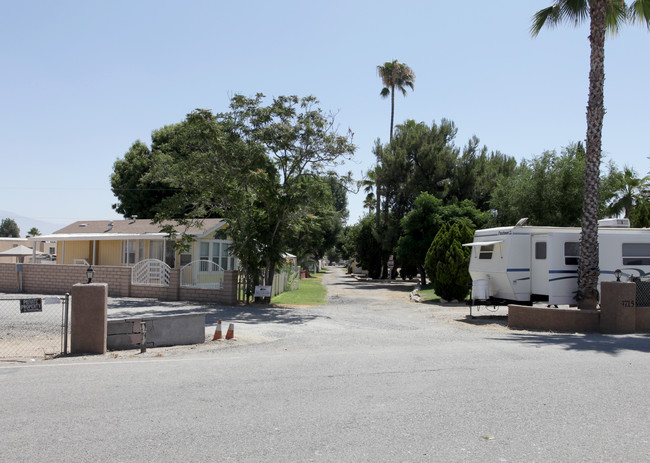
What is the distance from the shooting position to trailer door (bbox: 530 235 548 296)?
16.5 meters

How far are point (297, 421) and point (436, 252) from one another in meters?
19.7

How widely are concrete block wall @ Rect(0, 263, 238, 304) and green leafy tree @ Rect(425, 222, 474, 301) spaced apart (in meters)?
9.28

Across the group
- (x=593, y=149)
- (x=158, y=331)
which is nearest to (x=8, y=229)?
(x=158, y=331)

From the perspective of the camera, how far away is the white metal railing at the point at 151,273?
67.9ft

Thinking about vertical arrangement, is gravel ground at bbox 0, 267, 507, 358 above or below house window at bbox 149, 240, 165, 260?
below

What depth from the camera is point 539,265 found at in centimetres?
1670

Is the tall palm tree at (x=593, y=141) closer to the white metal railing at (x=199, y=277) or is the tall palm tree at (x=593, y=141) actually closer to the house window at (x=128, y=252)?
the white metal railing at (x=199, y=277)

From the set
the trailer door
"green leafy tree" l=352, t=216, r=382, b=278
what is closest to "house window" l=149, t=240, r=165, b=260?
the trailer door

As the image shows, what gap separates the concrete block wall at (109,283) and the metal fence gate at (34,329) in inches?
172

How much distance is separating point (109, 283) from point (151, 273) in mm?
2036

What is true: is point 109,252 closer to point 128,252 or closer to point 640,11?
point 128,252

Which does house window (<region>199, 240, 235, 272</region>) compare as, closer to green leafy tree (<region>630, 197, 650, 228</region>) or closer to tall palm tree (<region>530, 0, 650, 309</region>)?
tall palm tree (<region>530, 0, 650, 309</region>)

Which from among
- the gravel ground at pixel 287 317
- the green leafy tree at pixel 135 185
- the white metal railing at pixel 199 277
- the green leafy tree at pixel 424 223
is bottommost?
the gravel ground at pixel 287 317

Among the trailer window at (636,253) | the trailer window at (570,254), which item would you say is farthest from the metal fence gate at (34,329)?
the trailer window at (636,253)
